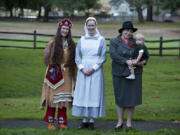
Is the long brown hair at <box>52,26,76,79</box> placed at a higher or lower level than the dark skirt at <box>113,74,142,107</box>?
higher

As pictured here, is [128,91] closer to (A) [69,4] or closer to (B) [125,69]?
(B) [125,69]

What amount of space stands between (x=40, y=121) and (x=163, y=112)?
115 inches

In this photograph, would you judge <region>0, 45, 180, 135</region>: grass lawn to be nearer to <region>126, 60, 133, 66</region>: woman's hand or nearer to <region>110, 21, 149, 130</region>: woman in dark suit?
<region>110, 21, 149, 130</region>: woman in dark suit

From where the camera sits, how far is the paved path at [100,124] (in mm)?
7980

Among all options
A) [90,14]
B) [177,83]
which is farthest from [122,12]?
[177,83]

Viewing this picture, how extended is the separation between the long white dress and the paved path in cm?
57

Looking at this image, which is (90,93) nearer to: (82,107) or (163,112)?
(82,107)

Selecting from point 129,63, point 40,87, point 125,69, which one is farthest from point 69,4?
point 129,63

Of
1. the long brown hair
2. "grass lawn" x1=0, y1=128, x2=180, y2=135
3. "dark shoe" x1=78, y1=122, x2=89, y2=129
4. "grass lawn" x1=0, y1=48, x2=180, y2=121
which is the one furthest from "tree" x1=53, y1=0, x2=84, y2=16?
"grass lawn" x1=0, y1=128, x2=180, y2=135

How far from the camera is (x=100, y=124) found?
826 centimetres

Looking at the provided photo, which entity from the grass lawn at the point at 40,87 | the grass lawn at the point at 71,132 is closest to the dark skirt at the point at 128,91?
the grass lawn at the point at 71,132

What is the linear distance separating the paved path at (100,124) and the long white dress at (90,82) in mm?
565

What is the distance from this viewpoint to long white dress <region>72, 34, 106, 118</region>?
7.55 meters

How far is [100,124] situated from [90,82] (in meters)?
1.10
